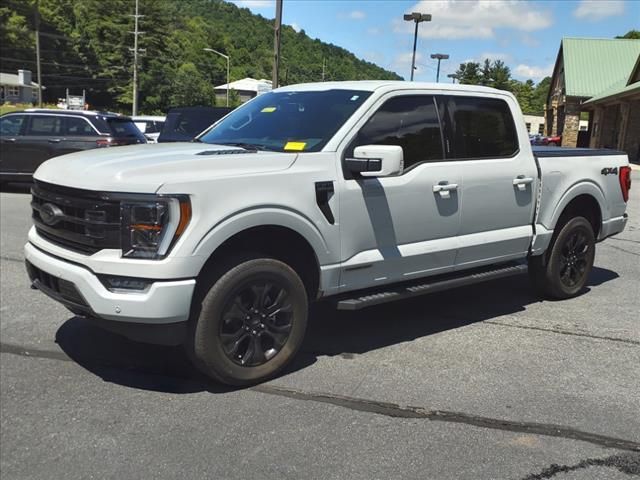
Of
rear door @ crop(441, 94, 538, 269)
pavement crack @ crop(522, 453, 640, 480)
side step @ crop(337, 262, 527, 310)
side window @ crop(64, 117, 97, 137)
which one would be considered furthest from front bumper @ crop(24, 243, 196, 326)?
side window @ crop(64, 117, 97, 137)

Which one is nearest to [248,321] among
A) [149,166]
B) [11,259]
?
[149,166]

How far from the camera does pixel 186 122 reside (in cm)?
1257

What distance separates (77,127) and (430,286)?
1059cm

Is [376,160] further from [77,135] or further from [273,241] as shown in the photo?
[77,135]

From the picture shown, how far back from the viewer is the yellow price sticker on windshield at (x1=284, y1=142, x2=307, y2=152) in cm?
426

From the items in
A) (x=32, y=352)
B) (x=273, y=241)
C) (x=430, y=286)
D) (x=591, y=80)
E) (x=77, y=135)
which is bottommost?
(x=32, y=352)

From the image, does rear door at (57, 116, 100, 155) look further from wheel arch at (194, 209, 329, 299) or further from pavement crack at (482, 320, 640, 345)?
pavement crack at (482, 320, 640, 345)

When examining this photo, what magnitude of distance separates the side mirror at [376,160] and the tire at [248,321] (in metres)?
0.83

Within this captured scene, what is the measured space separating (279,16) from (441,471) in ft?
59.9

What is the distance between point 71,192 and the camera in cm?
369

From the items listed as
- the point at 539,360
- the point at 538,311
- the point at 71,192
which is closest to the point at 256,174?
the point at 71,192

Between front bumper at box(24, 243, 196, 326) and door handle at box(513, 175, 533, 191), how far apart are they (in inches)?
122

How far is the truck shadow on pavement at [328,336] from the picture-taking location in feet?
13.5

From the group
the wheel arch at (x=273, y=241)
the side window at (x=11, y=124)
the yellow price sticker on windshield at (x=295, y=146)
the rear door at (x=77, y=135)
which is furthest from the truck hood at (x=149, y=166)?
the side window at (x=11, y=124)
